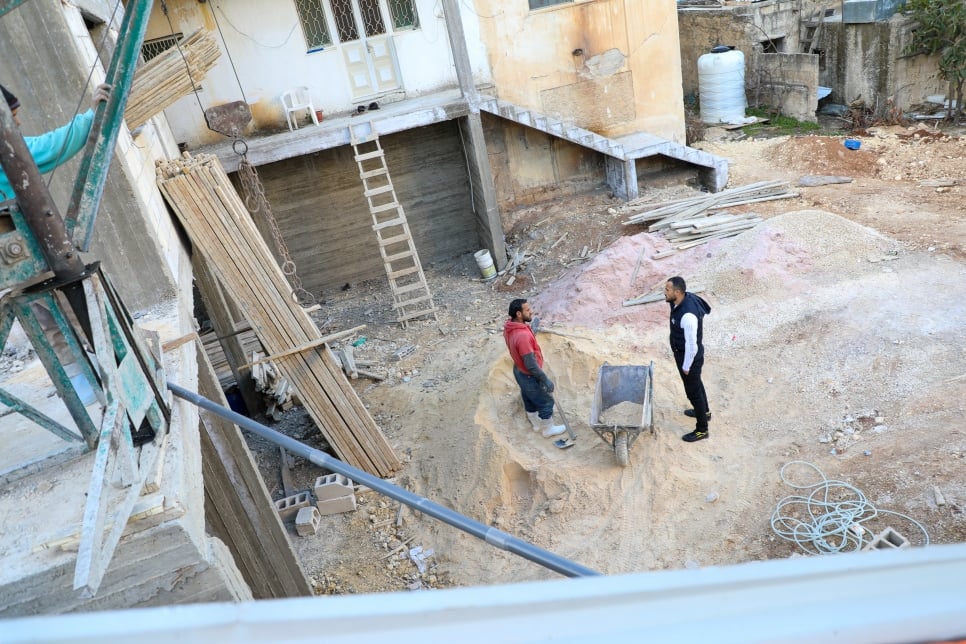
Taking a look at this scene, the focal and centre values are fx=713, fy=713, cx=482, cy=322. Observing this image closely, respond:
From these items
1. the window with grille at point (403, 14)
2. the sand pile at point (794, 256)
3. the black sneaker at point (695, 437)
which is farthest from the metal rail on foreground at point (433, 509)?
the window with grille at point (403, 14)

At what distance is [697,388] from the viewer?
7.91 meters

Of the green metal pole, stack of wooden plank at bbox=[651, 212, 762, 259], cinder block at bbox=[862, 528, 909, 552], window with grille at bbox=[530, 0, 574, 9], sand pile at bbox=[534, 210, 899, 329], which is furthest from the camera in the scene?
window with grille at bbox=[530, 0, 574, 9]

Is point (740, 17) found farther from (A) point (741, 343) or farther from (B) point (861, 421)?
(B) point (861, 421)

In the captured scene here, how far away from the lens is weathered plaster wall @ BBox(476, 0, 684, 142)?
47.7ft

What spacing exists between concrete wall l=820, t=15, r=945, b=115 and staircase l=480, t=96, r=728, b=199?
6.99 metres

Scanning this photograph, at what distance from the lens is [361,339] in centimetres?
1295

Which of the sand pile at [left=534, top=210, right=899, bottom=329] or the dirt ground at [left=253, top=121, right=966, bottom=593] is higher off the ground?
the sand pile at [left=534, top=210, right=899, bottom=329]

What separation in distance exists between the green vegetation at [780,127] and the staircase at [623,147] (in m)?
4.84

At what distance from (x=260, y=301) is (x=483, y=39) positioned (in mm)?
8351

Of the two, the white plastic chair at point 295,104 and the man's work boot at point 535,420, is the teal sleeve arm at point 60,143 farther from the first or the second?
the white plastic chair at point 295,104

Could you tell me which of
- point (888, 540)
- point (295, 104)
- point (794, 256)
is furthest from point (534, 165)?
point (888, 540)

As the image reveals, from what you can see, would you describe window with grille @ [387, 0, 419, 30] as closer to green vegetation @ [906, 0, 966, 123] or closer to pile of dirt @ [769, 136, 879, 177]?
pile of dirt @ [769, 136, 879, 177]

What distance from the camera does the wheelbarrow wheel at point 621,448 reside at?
7.72 metres

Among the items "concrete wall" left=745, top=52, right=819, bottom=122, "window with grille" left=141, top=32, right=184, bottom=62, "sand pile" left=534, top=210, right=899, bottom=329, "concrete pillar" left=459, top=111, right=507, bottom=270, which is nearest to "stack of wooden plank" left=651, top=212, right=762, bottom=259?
"sand pile" left=534, top=210, right=899, bottom=329
